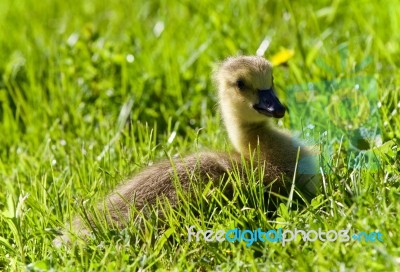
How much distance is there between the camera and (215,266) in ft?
9.23

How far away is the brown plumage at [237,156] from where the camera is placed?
3123mm

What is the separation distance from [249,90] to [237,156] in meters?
0.30

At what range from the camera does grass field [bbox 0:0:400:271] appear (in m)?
2.82

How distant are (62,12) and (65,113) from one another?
2.19 metres

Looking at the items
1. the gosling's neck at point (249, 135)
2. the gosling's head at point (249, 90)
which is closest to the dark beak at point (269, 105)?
the gosling's head at point (249, 90)

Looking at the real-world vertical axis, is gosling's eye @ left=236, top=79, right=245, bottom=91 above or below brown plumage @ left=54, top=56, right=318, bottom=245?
above

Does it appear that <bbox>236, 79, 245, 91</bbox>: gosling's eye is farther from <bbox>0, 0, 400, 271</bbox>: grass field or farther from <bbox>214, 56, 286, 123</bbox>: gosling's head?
<bbox>0, 0, 400, 271</bbox>: grass field

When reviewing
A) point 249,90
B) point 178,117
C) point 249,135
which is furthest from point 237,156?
point 178,117

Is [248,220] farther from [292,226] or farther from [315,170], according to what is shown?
[315,170]

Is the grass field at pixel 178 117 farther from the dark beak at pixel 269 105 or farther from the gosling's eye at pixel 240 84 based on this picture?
the gosling's eye at pixel 240 84

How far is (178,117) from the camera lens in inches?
175

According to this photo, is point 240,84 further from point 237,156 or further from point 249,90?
point 237,156

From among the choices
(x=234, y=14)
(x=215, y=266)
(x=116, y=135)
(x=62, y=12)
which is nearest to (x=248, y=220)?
(x=215, y=266)

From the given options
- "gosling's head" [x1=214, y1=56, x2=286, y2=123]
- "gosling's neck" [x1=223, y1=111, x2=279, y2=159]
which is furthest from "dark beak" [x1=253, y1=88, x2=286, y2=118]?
"gosling's neck" [x1=223, y1=111, x2=279, y2=159]
